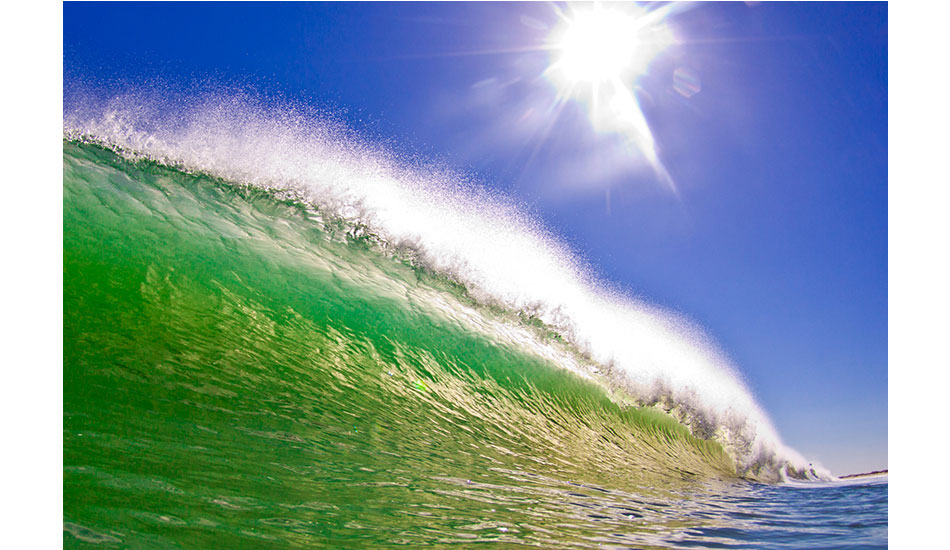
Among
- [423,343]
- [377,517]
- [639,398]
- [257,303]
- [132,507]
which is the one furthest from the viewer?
[639,398]

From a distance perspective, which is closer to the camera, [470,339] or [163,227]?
[163,227]

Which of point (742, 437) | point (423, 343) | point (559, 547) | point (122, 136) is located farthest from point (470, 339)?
point (742, 437)

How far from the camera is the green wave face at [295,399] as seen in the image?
1829mm

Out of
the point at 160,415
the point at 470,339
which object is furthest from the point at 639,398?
the point at 160,415

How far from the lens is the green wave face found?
1829mm

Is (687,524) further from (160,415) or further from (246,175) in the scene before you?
(246,175)

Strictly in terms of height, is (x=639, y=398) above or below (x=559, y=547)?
above

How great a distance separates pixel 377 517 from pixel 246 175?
421cm

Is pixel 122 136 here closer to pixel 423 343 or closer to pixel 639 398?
pixel 423 343

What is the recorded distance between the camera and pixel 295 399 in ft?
9.55
